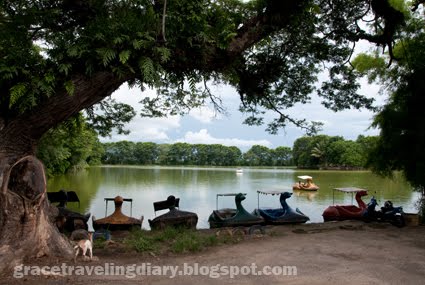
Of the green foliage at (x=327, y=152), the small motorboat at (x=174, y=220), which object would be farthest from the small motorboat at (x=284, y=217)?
the green foliage at (x=327, y=152)

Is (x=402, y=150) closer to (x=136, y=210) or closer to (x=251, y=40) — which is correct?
(x=251, y=40)

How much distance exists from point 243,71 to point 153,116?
12.4ft

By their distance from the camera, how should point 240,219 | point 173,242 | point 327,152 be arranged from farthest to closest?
point 327,152
point 240,219
point 173,242

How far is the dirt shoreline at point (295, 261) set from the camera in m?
4.44

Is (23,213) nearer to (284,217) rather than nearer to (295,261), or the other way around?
(295,261)

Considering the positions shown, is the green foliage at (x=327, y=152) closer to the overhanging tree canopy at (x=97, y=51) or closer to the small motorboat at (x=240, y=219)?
the small motorboat at (x=240, y=219)

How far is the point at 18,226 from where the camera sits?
4.60m

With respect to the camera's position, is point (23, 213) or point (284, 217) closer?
point (23, 213)

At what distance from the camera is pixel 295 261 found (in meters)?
5.48

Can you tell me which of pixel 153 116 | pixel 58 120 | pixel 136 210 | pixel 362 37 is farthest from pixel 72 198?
pixel 362 37

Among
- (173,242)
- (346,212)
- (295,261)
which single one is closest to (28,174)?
(173,242)

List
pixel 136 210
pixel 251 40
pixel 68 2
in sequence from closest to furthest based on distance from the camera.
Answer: pixel 68 2
pixel 251 40
pixel 136 210

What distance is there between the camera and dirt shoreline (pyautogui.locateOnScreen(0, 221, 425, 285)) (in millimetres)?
4439

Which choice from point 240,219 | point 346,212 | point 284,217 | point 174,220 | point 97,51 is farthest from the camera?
point 346,212
